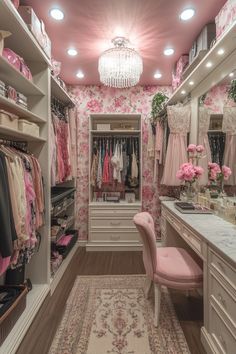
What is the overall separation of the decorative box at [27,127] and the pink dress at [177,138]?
5.63ft

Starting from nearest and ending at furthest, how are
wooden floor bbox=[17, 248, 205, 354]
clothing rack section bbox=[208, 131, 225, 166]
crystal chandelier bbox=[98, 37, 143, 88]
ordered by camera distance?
wooden floor bbox=[17, 248, 205, 354] < clothing rack section bbox=[208, 131, 225, 166] < crystal chandelier bbox=[98, 37, 143, 88]

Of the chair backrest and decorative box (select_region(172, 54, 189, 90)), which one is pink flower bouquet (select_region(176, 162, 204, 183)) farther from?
decorative box (select_region(172, 54, 189, 90))

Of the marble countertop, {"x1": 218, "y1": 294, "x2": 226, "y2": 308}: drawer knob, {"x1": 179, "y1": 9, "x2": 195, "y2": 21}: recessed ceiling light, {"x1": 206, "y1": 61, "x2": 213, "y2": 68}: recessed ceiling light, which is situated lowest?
{"x1": 218, "y1": 294, "x2": 226, "y2": 308}: drawer knob

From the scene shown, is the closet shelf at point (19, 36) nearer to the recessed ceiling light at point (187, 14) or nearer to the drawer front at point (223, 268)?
the recessed ceiling light at point (187, 14)

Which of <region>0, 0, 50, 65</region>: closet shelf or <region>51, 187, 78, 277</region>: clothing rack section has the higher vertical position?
<region>0, 0, 50, 65</region>: closet shelf

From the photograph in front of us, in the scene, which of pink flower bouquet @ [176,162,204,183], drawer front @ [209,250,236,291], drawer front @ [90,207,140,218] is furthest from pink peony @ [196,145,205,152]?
drawer front @ [90,207,140,218]

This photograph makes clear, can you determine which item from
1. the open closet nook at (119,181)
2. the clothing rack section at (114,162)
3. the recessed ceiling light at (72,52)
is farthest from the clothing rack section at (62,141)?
the recessed ceiling light at (72,52)

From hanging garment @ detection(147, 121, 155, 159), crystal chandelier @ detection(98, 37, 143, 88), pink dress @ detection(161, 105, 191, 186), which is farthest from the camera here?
hanging garment @ detection(147, 121, 155, 159)

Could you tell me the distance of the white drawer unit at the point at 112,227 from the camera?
137 inches

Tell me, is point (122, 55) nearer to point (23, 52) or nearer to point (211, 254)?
point (23, 52)

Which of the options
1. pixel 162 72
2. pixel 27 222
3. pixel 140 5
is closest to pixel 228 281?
pixel 27 222

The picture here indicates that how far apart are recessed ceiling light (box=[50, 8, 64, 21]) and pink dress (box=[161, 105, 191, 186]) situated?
5.14 ft

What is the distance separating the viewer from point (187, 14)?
1999mm

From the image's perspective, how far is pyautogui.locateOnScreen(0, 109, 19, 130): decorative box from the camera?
151cm
